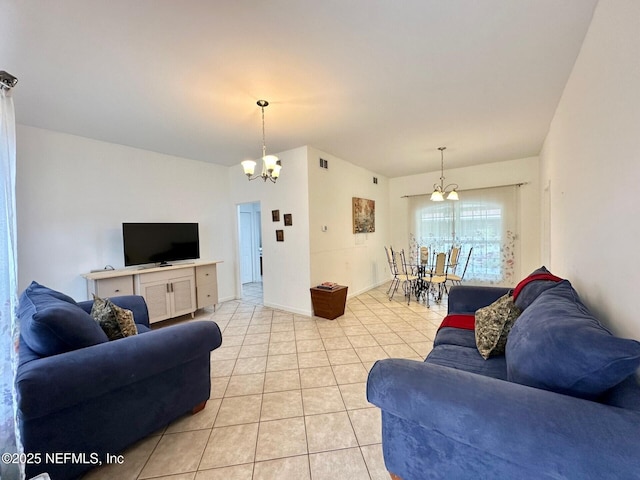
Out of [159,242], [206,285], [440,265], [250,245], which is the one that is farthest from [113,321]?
[250,245]

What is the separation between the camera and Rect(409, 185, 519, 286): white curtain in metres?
5.12

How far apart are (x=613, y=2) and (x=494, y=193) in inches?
174

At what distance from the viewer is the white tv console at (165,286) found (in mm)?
3256

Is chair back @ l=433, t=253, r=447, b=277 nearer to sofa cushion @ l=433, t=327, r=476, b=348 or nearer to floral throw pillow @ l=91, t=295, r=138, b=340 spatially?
sofa cushion @ l=433, t=327, r=476, b=348

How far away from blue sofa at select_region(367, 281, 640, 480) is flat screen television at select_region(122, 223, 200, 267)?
12.7ft

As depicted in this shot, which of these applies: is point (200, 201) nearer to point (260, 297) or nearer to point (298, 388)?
point (260, 297)

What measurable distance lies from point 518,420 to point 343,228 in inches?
162

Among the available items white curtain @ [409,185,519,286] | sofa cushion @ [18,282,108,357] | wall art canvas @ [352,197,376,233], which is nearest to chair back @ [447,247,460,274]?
white curtain @ [409,185,519,286]

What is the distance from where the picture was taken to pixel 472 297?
249 centimetres

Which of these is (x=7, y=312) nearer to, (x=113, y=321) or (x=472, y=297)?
(x=113, y=321)

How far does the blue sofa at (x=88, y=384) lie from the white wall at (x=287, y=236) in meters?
2.41

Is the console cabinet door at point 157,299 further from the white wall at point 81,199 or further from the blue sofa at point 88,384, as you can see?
the blue sofa at point 88,384

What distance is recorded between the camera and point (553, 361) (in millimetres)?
964

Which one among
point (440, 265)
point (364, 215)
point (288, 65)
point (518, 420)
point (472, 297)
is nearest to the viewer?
point (518, 420)
